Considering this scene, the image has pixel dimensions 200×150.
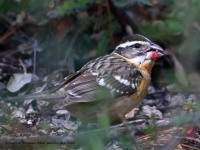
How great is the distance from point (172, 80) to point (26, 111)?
161cm

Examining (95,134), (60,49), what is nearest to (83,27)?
(60,49)

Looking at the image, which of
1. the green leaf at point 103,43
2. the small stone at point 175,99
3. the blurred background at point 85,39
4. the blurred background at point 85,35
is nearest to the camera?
the small stone at point 175,99

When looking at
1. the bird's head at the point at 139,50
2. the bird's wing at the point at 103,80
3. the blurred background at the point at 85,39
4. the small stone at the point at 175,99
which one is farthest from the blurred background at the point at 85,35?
the bird's wing at the point at 103,80

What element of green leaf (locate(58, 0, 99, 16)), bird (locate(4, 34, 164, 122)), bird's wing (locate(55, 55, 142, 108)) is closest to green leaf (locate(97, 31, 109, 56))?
green leaf (locate(58, 0, 99, 16))

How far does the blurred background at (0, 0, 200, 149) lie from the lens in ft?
18.2

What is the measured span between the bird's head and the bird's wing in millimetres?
100

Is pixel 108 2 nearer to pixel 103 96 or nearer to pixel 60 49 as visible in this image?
pixel 60 49

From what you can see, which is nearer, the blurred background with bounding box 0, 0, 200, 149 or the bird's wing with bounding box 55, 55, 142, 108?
the bird's wing with bounding box 55, 55, 142, 108

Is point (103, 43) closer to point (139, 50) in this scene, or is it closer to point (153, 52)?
point (139, 50)

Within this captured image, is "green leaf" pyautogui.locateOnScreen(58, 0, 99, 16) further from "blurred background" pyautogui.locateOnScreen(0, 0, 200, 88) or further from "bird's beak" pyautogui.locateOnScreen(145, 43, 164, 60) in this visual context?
"bird's beak" pyautogui.locateOnScreen(145, 43, 164, 60)

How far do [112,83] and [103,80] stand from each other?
0.07m

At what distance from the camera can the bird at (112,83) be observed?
14.0 ft

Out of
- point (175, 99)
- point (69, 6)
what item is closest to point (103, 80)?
point (175, 99)

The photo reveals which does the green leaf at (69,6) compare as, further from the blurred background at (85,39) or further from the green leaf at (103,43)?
the green leaf at (103,43)
